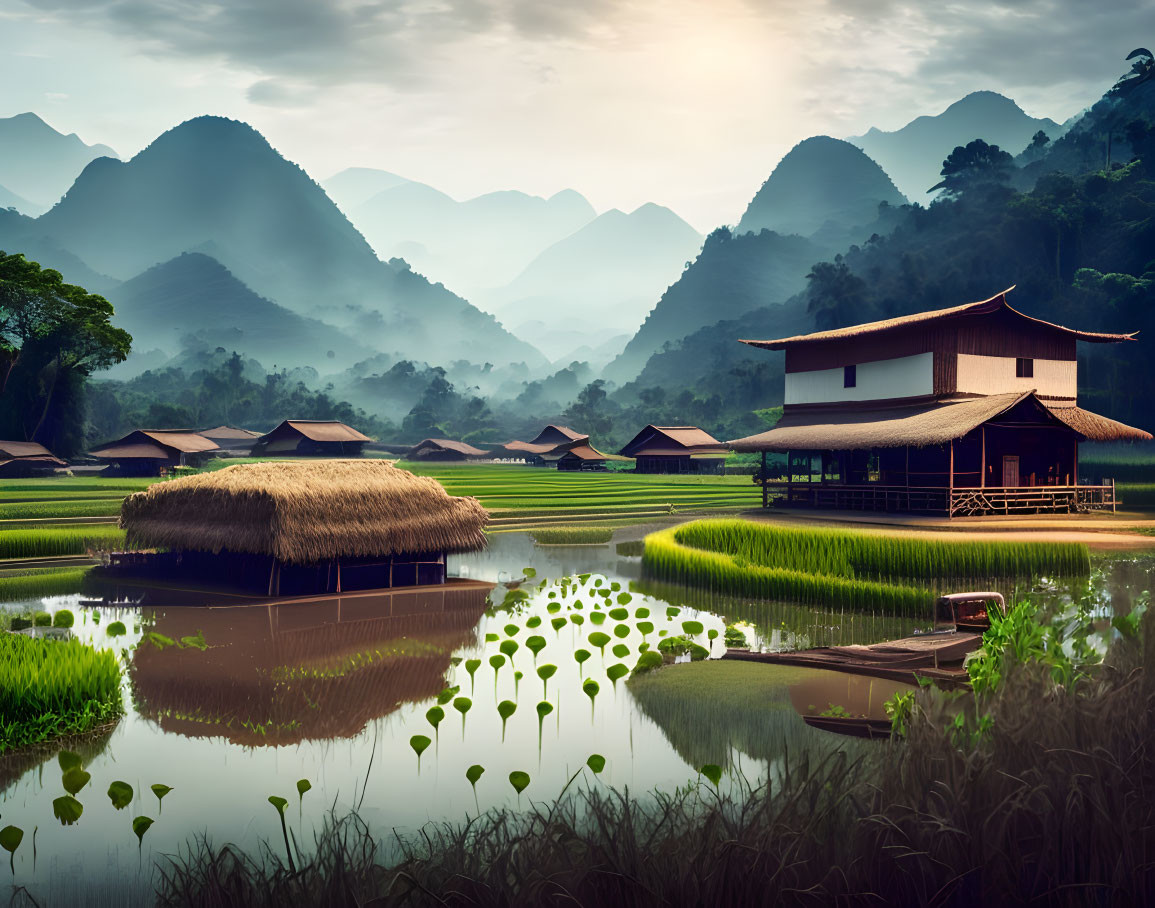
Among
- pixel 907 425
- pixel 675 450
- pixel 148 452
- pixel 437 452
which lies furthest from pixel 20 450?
pixel 907 425

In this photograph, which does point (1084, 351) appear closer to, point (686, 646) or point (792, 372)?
point (792, 372)

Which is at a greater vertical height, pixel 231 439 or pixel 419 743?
pixel 231 439

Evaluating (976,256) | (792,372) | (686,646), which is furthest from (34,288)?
(976,256)

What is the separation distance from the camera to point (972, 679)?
9461 mm

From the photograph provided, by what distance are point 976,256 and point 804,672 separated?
8628 cm

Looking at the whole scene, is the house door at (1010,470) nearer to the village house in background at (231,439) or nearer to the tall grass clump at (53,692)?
the tall grass clump at (53,692)

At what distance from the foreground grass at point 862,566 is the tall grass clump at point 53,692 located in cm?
1107

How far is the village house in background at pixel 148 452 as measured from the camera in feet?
176

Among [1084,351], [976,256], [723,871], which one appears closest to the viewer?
[723,871]

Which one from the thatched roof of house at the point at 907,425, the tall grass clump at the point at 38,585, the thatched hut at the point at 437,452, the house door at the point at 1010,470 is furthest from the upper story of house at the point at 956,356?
the thatched hut at the point at 437,452

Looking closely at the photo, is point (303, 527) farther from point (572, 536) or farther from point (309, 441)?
point (309, 441)

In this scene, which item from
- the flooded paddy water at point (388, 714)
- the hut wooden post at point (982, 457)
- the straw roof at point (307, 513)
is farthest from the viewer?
the hut wooden post at point (982, 457)

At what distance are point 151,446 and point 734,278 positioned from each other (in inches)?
5342

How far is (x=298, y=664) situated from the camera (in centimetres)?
1227
